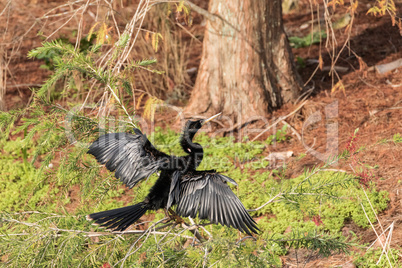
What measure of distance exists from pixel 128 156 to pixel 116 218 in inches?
19.0

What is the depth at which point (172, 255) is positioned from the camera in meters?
2.80

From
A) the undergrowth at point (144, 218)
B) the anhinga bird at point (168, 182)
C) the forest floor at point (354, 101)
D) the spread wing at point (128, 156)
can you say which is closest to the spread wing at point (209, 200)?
the anhinga bird at point (168, 182)

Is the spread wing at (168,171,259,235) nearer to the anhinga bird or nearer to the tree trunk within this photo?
the anhinga bird

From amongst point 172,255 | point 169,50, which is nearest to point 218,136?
point 169,50

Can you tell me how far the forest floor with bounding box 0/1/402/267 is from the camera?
451cm

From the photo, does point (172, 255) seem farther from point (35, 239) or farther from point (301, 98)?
point (301, 98)

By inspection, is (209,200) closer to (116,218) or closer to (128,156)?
(116,218)

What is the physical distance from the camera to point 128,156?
3270mm

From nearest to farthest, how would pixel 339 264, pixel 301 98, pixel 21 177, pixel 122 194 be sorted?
pixel 339 264, pixel 122 194, pixel 21 177, pixel 301 98

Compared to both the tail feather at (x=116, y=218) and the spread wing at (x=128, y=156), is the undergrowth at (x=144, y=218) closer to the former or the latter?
the tail feather at (x=116, y=218)

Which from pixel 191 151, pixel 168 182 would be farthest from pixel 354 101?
pixel 168 182

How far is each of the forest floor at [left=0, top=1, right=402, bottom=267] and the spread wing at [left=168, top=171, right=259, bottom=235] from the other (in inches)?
40.1

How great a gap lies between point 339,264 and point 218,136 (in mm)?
2959

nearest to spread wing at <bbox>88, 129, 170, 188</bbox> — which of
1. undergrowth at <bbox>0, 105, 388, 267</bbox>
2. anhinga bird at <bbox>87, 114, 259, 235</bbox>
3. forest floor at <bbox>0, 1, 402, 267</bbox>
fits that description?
anhinga bird at <bbox>87, 114, 259, 235</bbox>
